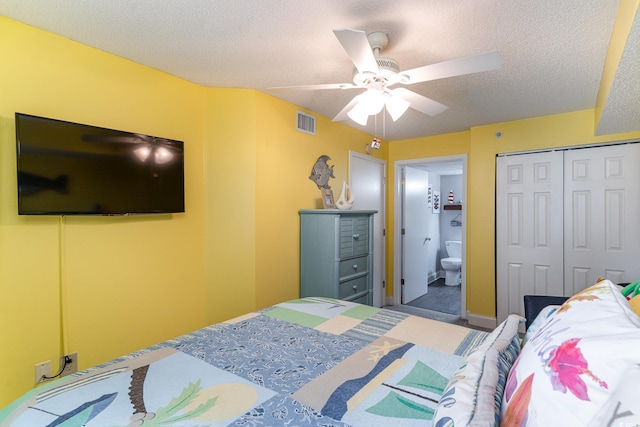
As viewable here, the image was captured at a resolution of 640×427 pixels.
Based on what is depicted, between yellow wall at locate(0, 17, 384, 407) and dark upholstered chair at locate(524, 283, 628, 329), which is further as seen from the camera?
dark upholstered chair at locate(524, 283, 628, 329)

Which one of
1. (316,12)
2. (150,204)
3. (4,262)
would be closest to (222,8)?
(316,12)

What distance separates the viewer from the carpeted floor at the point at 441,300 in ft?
14.2

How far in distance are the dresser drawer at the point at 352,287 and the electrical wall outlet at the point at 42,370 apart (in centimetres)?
201

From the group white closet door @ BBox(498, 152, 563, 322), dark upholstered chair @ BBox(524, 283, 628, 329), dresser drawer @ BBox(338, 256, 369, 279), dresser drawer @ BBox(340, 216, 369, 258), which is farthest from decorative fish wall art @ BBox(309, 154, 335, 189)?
dark upholstered chair @ BBox(524, 283, 628, 329)

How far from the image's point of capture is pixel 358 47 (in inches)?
55.6

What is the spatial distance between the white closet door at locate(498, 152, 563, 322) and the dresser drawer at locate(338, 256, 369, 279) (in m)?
1.61

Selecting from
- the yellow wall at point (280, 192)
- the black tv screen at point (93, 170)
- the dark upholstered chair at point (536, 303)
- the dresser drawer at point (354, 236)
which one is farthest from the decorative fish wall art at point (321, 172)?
the dark upholstered chair at point (536, 303)

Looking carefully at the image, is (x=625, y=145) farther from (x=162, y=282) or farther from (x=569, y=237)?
(x=162, y=282)

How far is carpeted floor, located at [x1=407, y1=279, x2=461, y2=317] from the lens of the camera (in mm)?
4336

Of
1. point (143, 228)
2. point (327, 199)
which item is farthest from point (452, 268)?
point (143, 228)

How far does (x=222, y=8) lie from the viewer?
5.26ft

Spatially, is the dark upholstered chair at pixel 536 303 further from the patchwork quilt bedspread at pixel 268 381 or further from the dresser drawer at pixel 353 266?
the dresser drawer at pixel 353 266

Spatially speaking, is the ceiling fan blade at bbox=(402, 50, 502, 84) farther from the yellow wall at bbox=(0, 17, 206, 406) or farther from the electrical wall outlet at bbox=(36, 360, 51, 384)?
the electrical wall outlet at bbox=(36, 360, 51, 384)

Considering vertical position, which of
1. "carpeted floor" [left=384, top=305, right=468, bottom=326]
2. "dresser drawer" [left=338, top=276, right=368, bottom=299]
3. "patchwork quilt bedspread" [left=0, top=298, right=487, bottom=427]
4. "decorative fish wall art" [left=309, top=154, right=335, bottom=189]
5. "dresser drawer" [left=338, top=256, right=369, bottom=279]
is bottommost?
"carpeted floor" [left=384, top=305, right=468, bottom=326]
